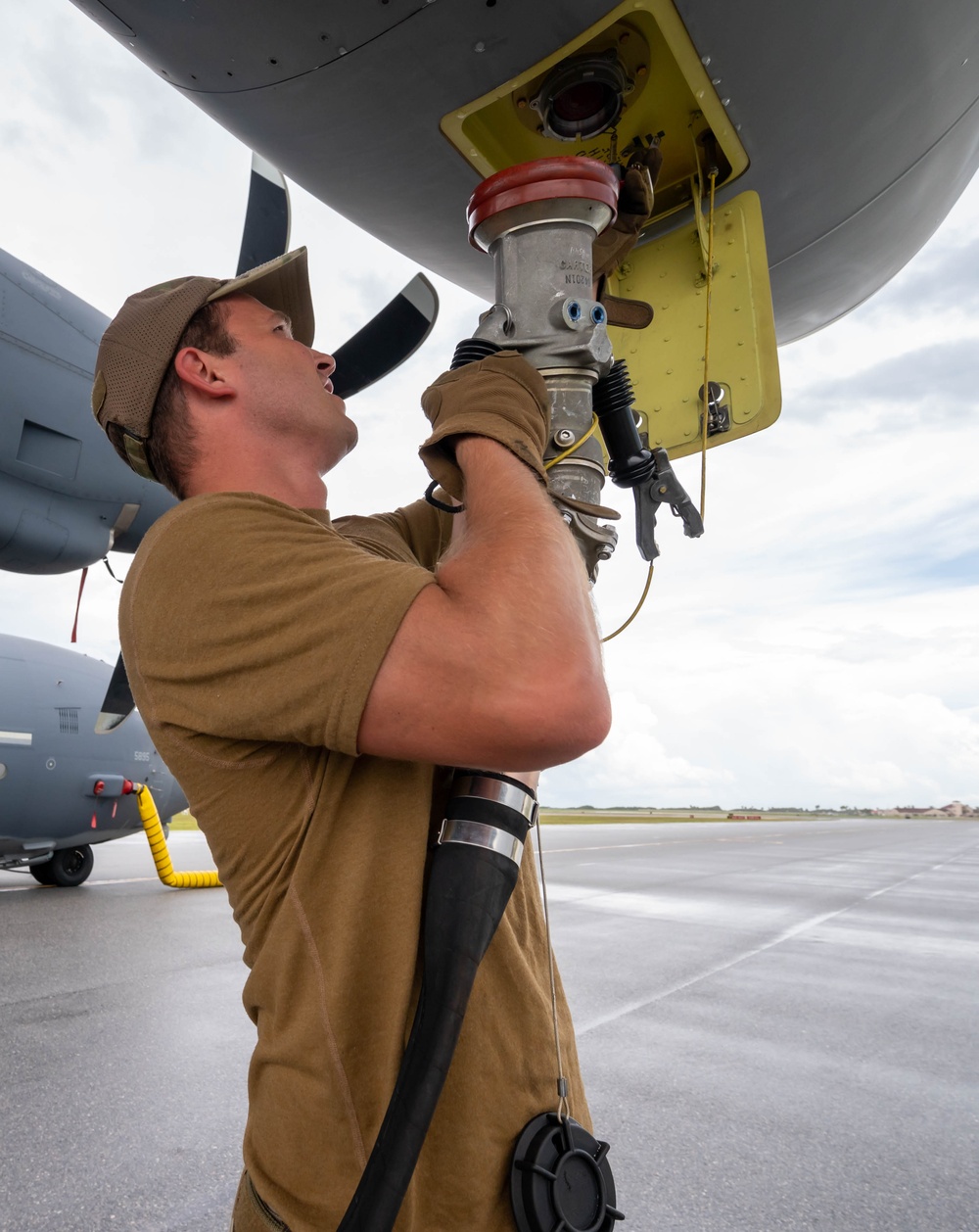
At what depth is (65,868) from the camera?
29.6 feet

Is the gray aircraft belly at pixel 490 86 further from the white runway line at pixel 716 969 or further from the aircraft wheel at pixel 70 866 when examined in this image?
the aircraft wheel at pixel 70 866

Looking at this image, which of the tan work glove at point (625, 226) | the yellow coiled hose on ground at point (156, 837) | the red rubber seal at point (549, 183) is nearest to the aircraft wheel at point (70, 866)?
the yellow coiled hose on ground at point (156, 837)

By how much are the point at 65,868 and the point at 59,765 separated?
1.56 m

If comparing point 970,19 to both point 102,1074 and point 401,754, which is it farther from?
point 102,1074

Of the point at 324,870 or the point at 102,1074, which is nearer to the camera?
the point at 324,870

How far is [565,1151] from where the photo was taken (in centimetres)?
101

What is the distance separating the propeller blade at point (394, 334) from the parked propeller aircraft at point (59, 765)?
224 inches

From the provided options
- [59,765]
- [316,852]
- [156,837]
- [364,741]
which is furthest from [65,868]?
[364,741]

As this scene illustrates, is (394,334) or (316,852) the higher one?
(394,334)

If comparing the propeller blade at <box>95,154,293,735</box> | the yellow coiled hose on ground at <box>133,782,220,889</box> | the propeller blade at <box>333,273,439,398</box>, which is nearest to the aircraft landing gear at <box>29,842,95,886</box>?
the yellow coiled hose on ground at <box>133,782,220,889</box>

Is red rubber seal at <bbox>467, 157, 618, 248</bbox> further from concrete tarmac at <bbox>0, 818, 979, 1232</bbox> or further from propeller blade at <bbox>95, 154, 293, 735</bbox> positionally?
propeller blade at <bbox>95, 154, 293, 735</bbox>

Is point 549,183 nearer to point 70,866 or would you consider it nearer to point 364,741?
point 364,741

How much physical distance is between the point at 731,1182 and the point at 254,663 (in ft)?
8.10

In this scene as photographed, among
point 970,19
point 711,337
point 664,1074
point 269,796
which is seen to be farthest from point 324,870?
point 664,1074
